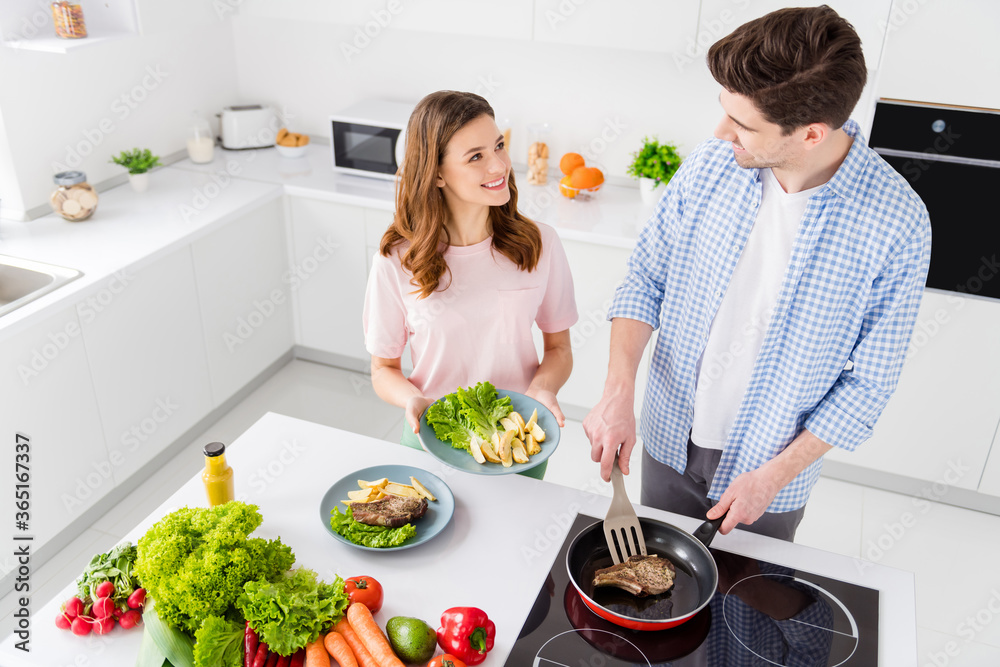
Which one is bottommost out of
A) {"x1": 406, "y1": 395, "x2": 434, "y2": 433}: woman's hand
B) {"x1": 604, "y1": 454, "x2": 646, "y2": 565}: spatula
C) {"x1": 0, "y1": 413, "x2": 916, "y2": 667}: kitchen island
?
{"x1": 0, "y1": 413, "x2": 916, "y2": 667}: kitchen island

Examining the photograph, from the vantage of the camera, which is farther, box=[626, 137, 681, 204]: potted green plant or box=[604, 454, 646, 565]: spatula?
box=[626, 137, 681, 204]: potted green plant

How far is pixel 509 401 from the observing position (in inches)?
64.6

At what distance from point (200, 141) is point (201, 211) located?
60 centimetres

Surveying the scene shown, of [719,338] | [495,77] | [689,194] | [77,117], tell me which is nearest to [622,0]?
[495,77]

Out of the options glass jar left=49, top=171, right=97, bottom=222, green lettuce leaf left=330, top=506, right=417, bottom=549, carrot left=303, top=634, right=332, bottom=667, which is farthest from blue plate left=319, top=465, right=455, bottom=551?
glass jar left=49, top=171, right=97, bottom=222

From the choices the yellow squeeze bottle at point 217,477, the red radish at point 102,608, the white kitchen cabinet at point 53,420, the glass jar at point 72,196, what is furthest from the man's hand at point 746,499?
the glass jar at point 72,196

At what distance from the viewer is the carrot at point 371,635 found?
1.19 m

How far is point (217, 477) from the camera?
4.79 ft

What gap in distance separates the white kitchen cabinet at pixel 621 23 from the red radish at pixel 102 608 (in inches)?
93.0

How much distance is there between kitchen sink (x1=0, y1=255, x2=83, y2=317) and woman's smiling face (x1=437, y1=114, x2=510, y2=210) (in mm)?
1475

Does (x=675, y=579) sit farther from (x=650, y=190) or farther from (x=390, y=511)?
(x=650, y=190)

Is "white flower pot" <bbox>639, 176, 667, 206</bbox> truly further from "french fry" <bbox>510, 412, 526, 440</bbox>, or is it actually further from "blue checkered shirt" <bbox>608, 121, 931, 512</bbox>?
"french fry" <bbox>510, 412, 526, 440</bbox>

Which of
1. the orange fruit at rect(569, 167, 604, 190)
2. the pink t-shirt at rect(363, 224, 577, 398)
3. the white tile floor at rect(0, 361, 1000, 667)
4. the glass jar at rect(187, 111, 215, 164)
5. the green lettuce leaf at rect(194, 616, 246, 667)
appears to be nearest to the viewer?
the green lettuce leaf at rect(194, 616, 246, 667)

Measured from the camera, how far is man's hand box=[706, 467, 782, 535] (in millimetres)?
1396
